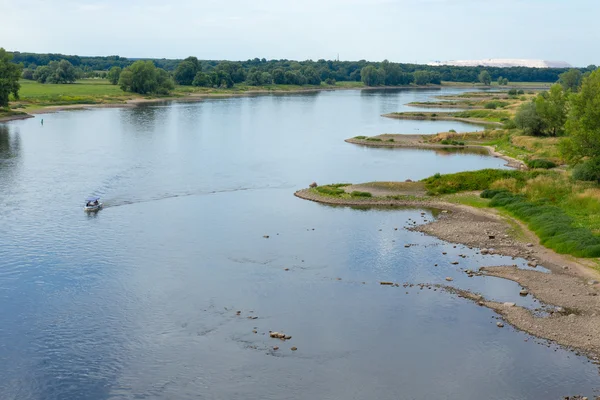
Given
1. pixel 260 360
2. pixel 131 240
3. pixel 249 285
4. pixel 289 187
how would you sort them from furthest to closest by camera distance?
pixel 289 187
pixel 131 240
pixel 249 285
pixel 260 360

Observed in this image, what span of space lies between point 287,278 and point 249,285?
2.57 metres

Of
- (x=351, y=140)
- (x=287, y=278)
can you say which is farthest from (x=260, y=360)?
(x=351, y=140)

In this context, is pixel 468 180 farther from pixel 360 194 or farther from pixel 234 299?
pixel 234 299

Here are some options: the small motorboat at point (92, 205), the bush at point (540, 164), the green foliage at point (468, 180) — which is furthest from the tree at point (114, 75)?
the green foliage at point (468, 180)

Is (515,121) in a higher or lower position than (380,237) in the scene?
higher

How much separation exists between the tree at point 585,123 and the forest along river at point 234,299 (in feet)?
55.8

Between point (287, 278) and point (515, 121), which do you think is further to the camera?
point (515, 121)

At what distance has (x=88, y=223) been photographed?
161 feet

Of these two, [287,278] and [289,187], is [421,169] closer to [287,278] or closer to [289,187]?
[289,187]

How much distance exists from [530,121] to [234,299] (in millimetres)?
67649

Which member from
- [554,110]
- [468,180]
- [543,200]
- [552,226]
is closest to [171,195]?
[468,180]

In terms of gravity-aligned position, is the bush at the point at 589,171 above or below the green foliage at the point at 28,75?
below

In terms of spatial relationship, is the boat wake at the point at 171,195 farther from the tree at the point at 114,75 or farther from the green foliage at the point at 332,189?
the tree at the point at 114,75

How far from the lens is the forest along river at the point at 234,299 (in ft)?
87.6
